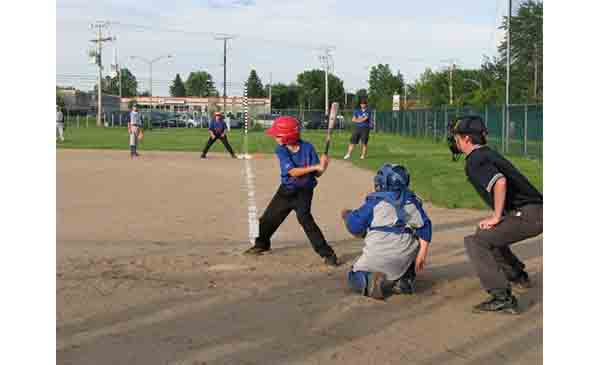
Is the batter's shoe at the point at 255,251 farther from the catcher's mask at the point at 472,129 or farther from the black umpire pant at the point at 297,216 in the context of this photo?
the catcher's mask at the point at 472,129

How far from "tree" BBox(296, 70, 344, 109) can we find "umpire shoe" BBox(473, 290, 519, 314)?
115683 mm

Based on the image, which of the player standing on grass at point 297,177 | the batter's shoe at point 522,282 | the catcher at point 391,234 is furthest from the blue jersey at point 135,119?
the batter's shoe at point 522,282

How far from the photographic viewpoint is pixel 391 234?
22.0ft

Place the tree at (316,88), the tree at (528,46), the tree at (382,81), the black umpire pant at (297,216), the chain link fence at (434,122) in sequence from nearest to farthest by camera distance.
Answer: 1. the black umpire pant at (297,216)
2. the chain link fence at (434,122)
3. the tree at (528,46)
4. the tree at (382,81)
5. the tree at (316,88)

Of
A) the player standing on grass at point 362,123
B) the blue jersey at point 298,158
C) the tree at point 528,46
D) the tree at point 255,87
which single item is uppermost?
the tree at point 255,87

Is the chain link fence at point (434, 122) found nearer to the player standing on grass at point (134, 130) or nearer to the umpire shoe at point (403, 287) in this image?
the player standing on grass at point (134, 130)

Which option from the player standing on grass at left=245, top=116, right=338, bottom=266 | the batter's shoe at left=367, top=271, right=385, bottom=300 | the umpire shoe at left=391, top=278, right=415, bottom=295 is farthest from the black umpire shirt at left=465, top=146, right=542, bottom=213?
the player standing on grass at left=245, top=116, right=338, bottom=266

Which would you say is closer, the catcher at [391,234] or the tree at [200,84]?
the catcher at [391,234]

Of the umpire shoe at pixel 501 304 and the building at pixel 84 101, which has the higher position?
the building at pixel 84 101

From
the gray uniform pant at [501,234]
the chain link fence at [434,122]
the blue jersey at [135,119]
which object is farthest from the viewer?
the blue jersey at [135,119]

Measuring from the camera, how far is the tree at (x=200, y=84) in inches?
5463

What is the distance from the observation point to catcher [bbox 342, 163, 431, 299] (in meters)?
6.64

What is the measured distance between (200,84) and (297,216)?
13901cm
